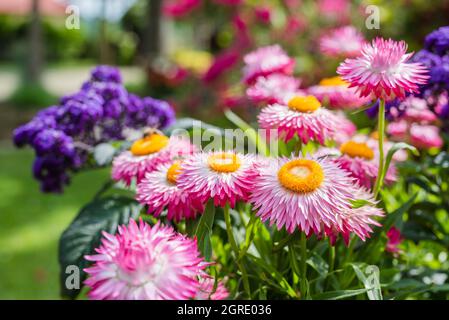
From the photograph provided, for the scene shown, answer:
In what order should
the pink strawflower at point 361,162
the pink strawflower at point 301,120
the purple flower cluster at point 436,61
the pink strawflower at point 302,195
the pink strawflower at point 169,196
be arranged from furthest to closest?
the purple flower cluster at point 436,61, the pink strawflower at point 361,162, the pink strawflower at point 301,120, the pink strawflower at point 169,196, the pink strawflower at point 302,195

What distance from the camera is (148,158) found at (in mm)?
1460

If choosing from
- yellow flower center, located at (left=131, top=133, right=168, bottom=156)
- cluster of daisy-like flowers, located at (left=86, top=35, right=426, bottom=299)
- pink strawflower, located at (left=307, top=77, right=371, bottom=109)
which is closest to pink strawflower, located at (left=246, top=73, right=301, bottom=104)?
pink strawflower, located at (left=307, top=77, right=371, bottom=109)

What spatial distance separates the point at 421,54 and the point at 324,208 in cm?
77

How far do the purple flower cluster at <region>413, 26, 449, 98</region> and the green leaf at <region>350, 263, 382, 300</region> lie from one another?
554mm

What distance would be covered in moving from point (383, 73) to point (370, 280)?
17.7 inches

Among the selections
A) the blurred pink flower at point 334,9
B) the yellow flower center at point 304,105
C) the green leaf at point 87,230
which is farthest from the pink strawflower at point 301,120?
the blurred pink flower at point 334,9

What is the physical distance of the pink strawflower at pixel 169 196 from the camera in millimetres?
1229

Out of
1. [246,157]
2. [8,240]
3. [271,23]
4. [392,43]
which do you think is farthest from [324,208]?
[271,23]

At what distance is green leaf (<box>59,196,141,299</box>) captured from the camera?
59.1 inches

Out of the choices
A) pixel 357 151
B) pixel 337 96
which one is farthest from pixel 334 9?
pixel 357 151

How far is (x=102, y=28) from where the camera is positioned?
1123 cm

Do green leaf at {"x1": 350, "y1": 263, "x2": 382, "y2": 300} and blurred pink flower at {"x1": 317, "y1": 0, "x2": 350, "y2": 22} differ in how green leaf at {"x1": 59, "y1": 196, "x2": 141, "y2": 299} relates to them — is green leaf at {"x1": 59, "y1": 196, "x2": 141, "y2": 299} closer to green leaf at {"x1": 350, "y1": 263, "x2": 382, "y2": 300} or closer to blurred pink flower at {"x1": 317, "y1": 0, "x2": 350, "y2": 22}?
green leaf at {"x1": 350, "y1": 263, "x2": 382, "y2": 300}

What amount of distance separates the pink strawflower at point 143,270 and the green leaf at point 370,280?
46 cm

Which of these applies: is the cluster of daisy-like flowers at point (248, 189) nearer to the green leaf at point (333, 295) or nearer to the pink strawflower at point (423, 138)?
the green leaf at point (333, 295)
